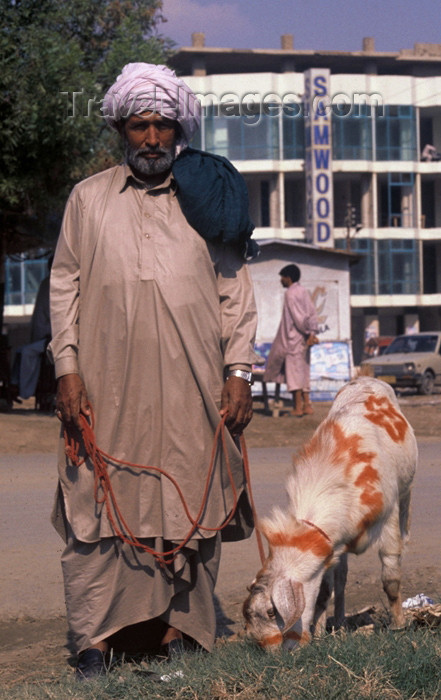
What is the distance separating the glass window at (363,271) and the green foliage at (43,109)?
43.9 m

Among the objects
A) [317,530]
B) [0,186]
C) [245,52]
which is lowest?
[317,530]

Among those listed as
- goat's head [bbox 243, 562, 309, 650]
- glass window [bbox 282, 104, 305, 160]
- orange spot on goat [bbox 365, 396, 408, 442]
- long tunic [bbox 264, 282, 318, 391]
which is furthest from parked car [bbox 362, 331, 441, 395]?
glass window [bbox 282, 104, 305, 160]

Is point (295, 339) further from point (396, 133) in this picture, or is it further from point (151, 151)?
point (396, 133)

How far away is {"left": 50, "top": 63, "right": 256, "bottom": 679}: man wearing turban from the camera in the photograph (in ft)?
15.4

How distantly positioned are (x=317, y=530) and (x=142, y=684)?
868 mm

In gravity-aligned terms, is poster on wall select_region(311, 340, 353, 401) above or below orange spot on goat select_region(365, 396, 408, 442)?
below

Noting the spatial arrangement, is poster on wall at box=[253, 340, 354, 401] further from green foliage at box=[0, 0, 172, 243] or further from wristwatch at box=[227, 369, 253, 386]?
wristwatch at box=[227, 369, 253, 386]

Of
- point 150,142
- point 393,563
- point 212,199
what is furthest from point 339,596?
point 150,142

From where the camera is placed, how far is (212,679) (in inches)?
151

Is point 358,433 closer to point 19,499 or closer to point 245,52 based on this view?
point 19,499

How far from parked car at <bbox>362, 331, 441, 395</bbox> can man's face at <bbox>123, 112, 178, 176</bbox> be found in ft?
77.6

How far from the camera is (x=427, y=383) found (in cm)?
2956

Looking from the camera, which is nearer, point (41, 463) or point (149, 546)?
point (149, 546)

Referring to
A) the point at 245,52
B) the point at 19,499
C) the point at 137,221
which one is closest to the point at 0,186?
the point at 19,499
